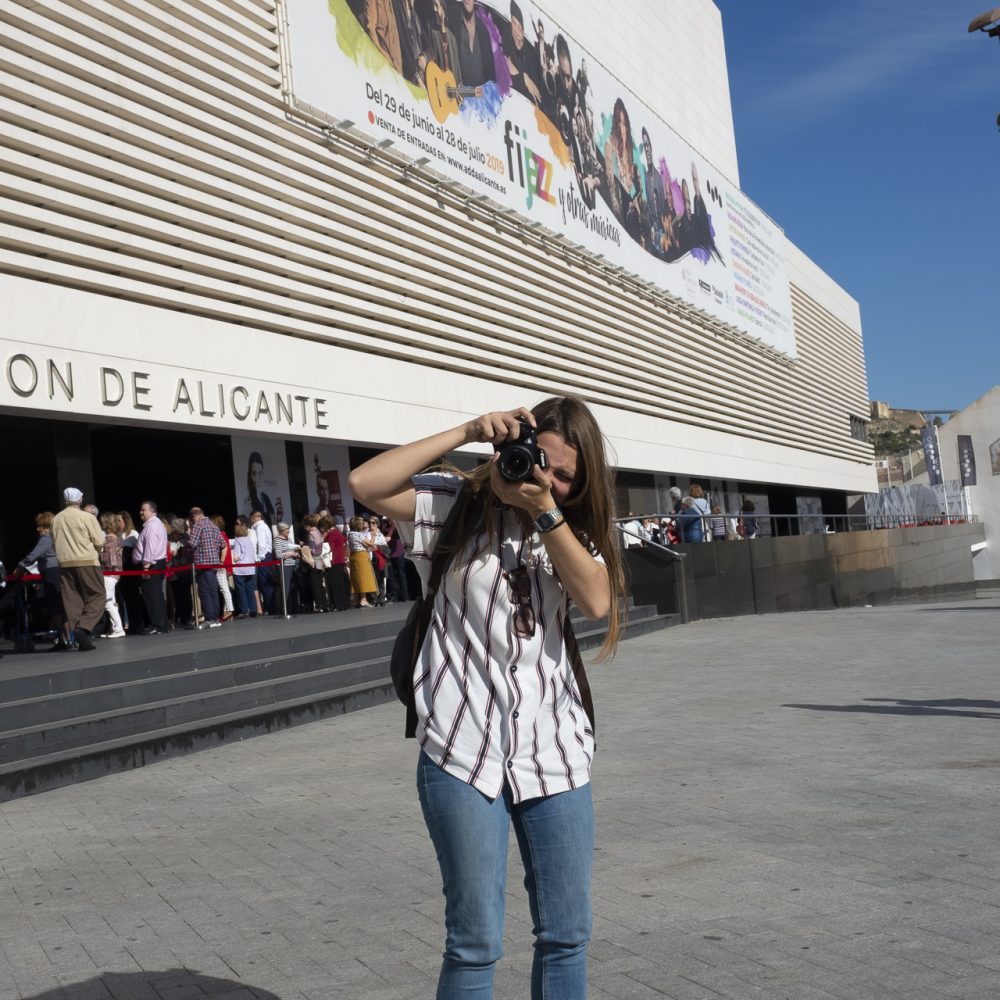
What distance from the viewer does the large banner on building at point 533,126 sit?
19.8m

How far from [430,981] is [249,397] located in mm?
14292

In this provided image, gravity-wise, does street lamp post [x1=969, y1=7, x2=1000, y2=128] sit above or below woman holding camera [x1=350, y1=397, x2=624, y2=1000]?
above

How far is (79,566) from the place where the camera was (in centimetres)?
1259

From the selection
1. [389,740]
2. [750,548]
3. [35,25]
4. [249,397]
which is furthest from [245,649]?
[750,548]

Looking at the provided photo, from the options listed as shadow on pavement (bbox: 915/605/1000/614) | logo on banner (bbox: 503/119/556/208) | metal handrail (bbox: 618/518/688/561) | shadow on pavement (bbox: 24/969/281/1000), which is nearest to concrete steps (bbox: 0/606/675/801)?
shadow on pavement (bbox: 24/969/281/1000)

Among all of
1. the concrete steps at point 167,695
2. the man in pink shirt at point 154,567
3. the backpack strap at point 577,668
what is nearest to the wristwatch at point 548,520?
the backpack strap at point 577,668

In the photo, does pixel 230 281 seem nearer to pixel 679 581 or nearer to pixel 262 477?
pixel 262 477

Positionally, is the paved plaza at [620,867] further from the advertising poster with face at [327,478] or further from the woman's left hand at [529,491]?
the advertising poster with face at [327,478]

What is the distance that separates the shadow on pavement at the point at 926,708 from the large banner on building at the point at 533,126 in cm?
1352

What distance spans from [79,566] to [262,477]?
658 cm

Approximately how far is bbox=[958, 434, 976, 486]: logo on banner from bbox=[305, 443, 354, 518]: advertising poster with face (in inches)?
1693

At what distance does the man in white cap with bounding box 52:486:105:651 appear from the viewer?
12484 millimetres

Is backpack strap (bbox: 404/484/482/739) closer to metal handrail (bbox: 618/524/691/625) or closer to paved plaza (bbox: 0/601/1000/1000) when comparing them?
A: paved plaza (bbox: 0/601/1000/1000)

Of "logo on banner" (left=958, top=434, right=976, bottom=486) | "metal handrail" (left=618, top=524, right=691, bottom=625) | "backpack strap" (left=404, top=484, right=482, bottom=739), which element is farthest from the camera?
"logo on banner" (left=958, top=434, right=976, bottom=486)
